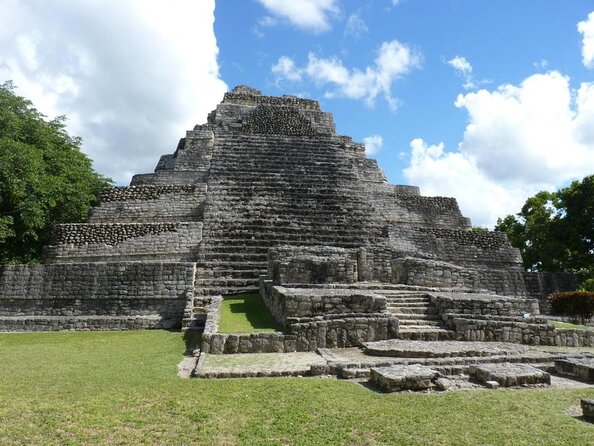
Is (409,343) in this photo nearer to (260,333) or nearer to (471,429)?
(260,333)

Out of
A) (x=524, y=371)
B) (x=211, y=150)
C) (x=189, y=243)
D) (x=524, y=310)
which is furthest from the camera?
(x=211, y=150)

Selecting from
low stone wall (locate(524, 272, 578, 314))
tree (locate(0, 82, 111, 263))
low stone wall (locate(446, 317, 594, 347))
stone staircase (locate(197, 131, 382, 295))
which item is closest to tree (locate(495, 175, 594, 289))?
low stone wall (locate(524, 272, 578, 314))

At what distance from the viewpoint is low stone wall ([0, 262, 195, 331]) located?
1205cm

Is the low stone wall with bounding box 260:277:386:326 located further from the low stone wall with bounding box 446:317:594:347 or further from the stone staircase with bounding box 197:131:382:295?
the stone staircase with bounding box 197:131:382:295

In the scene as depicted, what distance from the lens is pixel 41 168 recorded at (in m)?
15.6

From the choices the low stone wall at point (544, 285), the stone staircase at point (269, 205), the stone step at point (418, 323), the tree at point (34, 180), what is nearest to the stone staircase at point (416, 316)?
the stone step at point (418, 323)

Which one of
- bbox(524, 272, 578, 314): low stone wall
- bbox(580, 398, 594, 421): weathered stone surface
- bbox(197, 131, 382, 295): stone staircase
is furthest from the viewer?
bbox(524, 272, 578, 314): low stone wall

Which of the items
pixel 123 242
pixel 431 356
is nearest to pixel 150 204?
pixel 123 242

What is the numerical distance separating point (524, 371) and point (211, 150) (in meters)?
18.7

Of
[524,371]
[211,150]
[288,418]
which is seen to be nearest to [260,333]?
[288,418]

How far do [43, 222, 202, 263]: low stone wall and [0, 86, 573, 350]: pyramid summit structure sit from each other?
1.5 inches

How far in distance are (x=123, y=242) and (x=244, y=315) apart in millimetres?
6889

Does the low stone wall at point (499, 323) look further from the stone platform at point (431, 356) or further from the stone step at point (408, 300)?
the stone platform at point (431, 356)

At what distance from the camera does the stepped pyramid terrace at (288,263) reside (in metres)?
8.89
